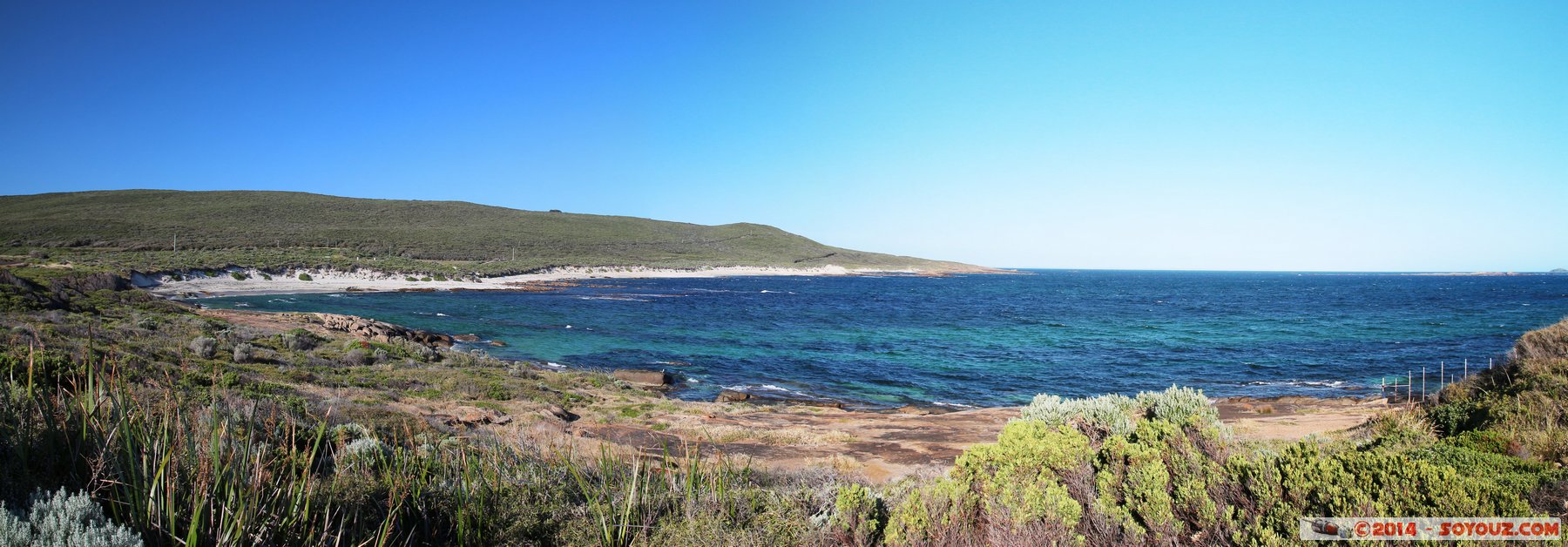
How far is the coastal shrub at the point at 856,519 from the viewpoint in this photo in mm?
4641

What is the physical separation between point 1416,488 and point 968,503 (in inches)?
105

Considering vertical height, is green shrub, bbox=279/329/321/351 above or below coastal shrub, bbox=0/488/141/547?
below

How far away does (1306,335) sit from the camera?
35531 millimetres

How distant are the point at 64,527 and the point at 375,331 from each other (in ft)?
77.7

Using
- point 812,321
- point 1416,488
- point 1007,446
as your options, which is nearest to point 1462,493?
point 1416,488

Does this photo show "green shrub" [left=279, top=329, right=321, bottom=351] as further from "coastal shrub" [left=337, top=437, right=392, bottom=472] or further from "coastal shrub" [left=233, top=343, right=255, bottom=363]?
"coastal shrub" [left=337, top=437, right=392, bottom=472]

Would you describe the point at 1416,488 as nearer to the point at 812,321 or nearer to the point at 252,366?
the point at 252,366

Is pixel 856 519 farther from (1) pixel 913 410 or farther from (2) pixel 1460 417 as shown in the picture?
(1) pixel 913 410

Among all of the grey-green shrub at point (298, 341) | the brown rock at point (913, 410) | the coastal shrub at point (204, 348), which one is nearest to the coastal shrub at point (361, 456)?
the brown rock at point (913, 410)

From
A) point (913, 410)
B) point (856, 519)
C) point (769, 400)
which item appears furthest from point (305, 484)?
point (769, 400)

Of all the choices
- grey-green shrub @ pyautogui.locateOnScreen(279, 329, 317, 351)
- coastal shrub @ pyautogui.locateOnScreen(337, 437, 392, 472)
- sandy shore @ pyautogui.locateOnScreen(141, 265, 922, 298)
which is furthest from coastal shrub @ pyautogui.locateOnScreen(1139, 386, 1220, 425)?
sandy shore @ pyautogui.locateOnScreen(141, 265, 922, 298)

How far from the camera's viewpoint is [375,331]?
23.4 meters

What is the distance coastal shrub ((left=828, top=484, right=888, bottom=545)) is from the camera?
4.64 metres

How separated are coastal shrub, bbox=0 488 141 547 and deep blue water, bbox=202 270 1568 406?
53.6ft
